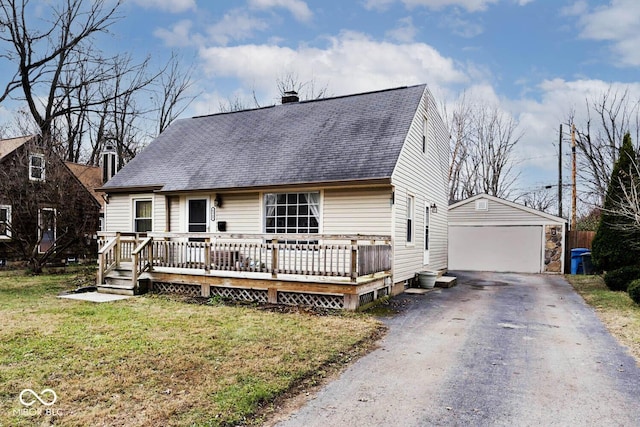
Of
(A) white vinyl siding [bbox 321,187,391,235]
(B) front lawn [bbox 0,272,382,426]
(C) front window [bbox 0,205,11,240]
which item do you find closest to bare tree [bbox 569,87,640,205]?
(A) white vinyl siding [bbox 321,187,391,235]

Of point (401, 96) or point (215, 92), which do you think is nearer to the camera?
point (401, 96)

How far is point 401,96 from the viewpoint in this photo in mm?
12000

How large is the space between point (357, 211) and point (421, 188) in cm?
308

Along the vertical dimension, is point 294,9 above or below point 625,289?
above

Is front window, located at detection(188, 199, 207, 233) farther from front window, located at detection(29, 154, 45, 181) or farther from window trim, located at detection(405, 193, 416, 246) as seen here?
front window, located at detection(29, 154, 45, 181)

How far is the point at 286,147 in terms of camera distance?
11766 millimetres

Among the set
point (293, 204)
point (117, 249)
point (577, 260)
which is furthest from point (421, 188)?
point (577, 260)

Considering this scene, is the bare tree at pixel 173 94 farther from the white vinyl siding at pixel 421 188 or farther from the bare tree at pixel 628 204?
the bare tree at pixel 628 204

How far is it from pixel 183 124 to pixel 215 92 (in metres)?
14.3

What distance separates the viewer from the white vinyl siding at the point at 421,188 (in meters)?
10.3

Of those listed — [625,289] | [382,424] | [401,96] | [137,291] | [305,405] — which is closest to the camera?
[382,424]

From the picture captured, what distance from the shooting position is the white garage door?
57.1ft

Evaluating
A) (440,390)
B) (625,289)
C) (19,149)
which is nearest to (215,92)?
(19,149)

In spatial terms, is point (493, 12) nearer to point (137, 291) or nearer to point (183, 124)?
point (183, 124)
